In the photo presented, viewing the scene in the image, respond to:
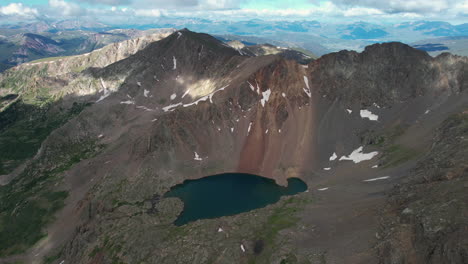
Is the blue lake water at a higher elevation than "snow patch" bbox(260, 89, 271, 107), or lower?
lower

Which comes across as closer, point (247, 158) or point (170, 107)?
point (247, 158)

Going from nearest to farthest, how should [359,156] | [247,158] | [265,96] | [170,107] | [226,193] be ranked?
[226,193], [359,156], [247,158], [265,96], [170,107]

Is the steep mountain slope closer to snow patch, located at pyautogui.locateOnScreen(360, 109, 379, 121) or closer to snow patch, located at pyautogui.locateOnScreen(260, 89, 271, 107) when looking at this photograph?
snow patch, located at pyautogui.locateOnScreen(260, 89, 271, 107)

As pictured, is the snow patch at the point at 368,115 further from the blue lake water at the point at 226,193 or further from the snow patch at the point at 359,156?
the blue lake water at the point at 226,193

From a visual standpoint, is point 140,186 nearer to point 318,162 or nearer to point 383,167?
point 318,162

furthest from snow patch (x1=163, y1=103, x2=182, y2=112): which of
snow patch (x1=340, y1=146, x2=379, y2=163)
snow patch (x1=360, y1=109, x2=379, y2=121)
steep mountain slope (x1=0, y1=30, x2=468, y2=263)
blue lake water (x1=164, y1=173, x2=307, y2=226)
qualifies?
snow patch (x1=360, y1=109, x2=379, y2=121)

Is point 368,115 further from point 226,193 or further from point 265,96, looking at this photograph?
point 226,193

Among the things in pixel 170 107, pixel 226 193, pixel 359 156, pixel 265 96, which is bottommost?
pixel 226 193

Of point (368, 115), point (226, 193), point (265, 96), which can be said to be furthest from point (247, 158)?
point (368, 115)
